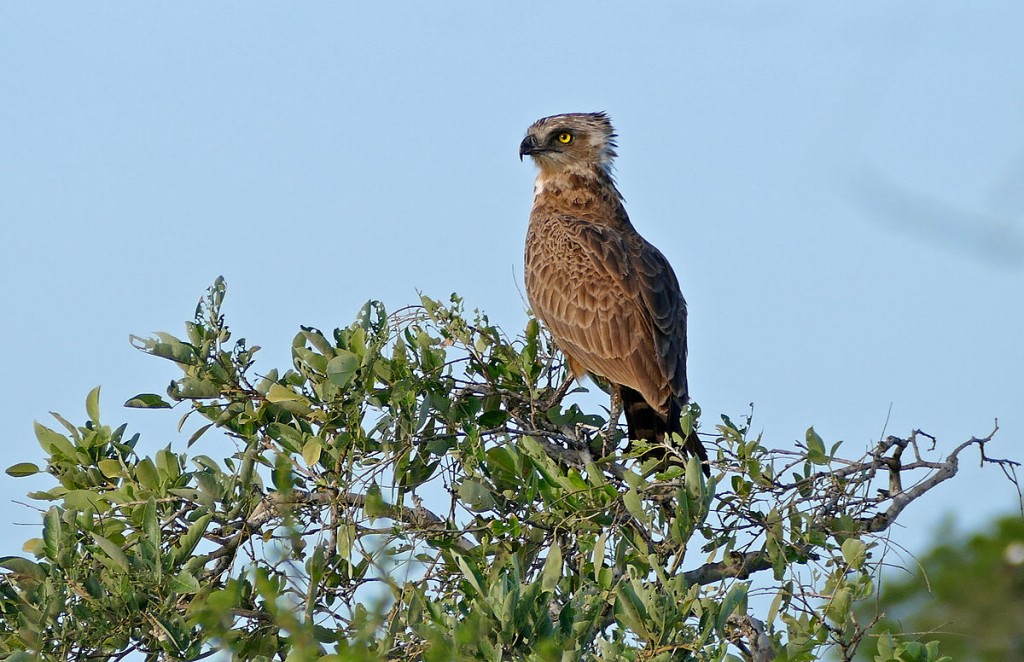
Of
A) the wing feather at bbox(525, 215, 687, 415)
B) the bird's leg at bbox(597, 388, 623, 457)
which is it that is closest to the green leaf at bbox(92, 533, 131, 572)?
the bird's leg at bbox(597, 388, 623, 457)

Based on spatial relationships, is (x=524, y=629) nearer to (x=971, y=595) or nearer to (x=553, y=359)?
(x=553, y=359)

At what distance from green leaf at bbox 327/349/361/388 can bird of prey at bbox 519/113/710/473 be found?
2.08m

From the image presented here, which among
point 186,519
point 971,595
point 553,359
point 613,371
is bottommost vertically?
point 186,519

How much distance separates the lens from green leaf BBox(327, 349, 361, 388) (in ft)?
14.5

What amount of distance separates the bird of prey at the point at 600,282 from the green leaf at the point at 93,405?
258cm

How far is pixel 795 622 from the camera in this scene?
415 centimetres

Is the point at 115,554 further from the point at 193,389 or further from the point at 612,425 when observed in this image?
the point at 612,425

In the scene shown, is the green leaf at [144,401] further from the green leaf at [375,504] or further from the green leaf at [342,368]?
the green leaf at [375,504]

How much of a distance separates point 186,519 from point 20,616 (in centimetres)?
71

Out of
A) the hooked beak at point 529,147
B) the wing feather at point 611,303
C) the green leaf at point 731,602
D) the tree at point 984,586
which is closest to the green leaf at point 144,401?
the green leaf at point 731,602

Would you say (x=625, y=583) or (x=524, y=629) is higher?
(x=625, y=583)

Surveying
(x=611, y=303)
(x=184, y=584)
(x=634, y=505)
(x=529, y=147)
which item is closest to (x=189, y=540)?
(x=184, y=584)

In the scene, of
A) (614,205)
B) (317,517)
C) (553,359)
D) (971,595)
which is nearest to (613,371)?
(553,359)

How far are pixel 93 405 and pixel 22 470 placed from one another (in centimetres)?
34
